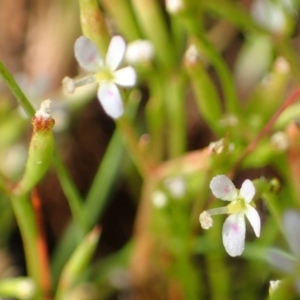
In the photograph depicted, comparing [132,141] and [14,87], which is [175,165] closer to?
[132,141]

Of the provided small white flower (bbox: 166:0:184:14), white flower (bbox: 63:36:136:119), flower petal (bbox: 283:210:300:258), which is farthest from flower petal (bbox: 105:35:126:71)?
flower petal (bbox: 283:210:300:258)

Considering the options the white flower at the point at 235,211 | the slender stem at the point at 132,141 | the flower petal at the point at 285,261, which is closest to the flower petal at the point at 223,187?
the white flower at the point at 235,211

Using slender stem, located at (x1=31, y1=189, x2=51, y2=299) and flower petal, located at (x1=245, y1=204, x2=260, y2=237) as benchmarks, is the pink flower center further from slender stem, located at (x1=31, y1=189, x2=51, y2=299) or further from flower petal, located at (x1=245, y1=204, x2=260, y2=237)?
slender stem, located at (x1=31, y1=189, x2=51, y2=299)

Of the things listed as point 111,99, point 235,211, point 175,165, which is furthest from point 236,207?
point 175,165

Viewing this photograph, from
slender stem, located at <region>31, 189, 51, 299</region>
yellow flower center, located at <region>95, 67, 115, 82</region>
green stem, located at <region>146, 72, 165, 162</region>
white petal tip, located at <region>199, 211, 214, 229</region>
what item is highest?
green stem, located at <region>146, 72, 165, 162</region>

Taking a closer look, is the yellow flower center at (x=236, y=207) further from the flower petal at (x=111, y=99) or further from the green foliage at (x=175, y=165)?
the flower petal at (x=111, y=99)

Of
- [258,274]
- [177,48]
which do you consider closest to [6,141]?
[177,48]

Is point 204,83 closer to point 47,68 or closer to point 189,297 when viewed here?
point 189,297
